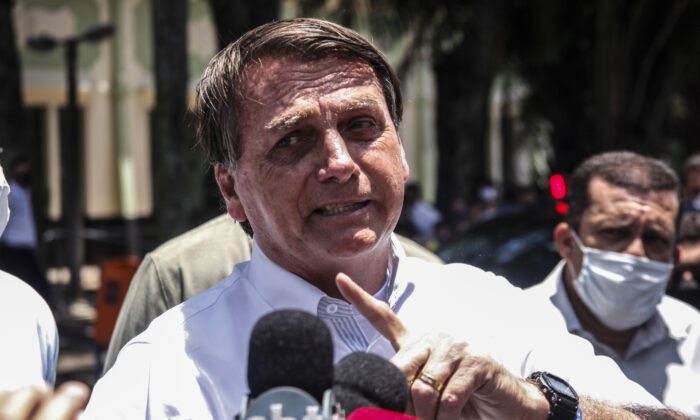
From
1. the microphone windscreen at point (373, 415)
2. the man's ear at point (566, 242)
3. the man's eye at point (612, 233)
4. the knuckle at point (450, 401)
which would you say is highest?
the microphone windscreen at point (373, 415)

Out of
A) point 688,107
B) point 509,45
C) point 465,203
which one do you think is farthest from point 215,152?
point 688,107

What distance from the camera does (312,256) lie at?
85.0 inches

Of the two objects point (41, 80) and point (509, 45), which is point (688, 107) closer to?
point (509, 45)

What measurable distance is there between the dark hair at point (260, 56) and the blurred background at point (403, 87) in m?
4.13

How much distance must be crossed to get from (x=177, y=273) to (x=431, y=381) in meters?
1.55

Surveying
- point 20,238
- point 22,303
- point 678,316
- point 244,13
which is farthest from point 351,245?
point 20,238

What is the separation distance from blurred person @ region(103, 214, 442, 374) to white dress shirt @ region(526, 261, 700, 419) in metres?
1.23

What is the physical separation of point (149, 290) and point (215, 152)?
83cm

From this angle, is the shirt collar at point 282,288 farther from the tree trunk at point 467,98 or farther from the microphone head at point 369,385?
the tree trunk at point 467,98

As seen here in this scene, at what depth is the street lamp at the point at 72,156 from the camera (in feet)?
42.3

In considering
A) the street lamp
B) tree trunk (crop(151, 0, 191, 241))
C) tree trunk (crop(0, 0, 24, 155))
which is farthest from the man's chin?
the street lamp

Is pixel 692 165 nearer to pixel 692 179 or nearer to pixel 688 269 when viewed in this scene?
pixel 692 179

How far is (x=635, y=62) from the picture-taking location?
14000mm

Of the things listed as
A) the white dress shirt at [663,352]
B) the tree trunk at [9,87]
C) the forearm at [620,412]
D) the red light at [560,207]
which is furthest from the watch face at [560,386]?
the tree trunk at [9,87]
